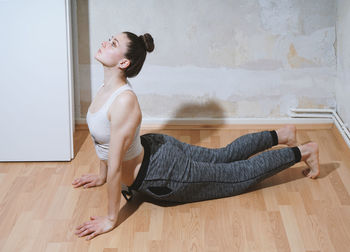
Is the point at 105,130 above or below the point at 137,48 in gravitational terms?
below

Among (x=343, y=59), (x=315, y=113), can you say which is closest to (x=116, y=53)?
(x=343, y=59)

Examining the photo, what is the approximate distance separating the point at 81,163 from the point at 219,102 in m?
1.00

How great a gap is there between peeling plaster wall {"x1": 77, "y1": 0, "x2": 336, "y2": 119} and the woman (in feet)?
2.05

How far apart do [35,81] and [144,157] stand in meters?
0.89

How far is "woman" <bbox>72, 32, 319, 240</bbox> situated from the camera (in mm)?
2432

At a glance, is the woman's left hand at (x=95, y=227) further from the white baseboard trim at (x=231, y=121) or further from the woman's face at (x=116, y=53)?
the white baseboard trim at (x=231, y=121)

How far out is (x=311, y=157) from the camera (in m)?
2.93

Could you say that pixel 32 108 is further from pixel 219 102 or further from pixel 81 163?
pixel 219 102

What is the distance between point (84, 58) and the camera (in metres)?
3.50

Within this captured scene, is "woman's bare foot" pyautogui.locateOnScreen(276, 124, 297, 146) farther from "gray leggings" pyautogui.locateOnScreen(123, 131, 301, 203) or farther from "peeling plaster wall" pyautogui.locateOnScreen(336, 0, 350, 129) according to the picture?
"peeling plaster wall" pyautogui.locateOnScreen(336, 0, 350, 129)

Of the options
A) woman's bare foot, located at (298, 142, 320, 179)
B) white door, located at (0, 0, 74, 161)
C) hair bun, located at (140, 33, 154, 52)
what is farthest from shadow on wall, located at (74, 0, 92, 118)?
woman's bare foot, located at (298, 142, 320, 179)

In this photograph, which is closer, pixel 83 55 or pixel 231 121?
pixel 83 55

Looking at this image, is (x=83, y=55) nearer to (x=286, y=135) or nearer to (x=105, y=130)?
(x=105, y=130)

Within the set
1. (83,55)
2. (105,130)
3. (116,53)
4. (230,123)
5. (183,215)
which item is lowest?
(183,215)
